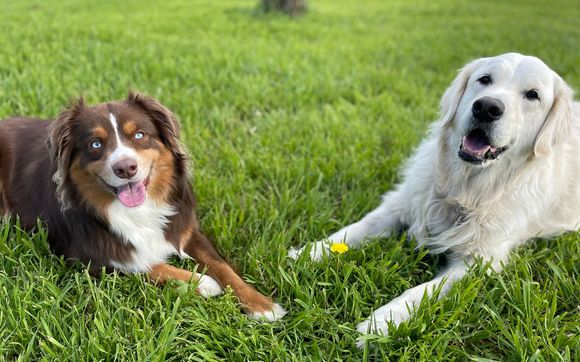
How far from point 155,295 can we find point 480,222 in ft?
6.49

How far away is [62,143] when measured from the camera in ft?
8.52

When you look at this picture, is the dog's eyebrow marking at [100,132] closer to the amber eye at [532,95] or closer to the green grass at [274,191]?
the green grass at [274,191]

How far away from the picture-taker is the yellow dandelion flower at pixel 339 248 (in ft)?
9.68

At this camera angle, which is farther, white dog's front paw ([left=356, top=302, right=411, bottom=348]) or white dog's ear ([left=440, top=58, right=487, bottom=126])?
white dog's ear ([left=440, top=58, right=487, bottom=126])

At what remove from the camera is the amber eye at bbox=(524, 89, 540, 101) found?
279 cm

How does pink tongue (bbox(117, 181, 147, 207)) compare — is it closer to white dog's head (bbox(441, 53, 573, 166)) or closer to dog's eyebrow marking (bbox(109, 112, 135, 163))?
dog's eyebrow marking (bbox(109, 112, 135, 163))

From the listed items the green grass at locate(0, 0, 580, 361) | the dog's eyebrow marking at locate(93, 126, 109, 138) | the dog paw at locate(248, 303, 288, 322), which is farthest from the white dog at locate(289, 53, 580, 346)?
the dog's eyebrow marking at locate(93, 126, 109, 138)

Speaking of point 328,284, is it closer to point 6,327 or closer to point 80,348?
point 80,348

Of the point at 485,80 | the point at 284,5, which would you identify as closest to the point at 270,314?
the point at 485,80

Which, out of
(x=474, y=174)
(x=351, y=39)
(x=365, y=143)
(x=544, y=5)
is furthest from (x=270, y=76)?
(x=544, y=5)

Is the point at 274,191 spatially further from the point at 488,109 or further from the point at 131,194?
the point at 488,109

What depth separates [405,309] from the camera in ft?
8.52

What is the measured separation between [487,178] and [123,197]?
214 centimetres

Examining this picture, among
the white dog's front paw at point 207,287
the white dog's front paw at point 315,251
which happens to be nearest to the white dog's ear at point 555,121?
the white dog's front paw at point 315,251
